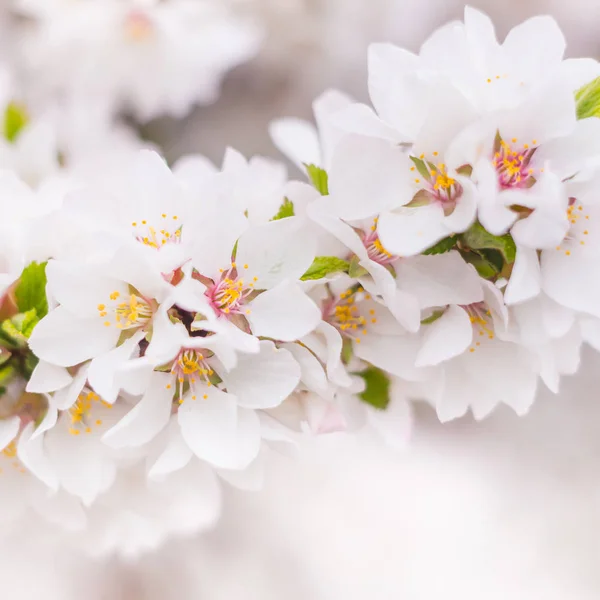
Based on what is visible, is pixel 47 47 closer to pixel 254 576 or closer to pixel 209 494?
pixel 209 494

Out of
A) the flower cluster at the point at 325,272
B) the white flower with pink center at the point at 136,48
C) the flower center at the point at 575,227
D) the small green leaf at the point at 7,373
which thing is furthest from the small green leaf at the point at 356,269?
the white flower with pink center at the point at 136,48

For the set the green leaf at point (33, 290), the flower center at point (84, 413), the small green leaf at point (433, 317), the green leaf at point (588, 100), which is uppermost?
the green leaf at point (588, 100)

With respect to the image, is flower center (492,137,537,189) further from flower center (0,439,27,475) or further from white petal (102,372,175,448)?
flower center (0,439,27,475)

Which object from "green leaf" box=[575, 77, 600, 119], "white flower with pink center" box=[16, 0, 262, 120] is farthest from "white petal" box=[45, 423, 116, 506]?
"white flower with pink center" box=[16, 0, 262, 120]

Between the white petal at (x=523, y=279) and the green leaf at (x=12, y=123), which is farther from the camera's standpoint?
the green leaf at (x=12, y=123)

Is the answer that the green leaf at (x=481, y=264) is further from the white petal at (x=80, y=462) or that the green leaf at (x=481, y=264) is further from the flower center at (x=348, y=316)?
the white petal at (x=80, y=462)

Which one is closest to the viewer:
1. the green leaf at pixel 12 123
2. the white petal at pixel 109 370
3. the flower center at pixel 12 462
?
the white petal at pixel 109 370

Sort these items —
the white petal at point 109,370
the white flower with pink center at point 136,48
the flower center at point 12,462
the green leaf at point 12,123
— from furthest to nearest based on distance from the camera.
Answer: the white flower with pink center at point 136,48
the green leaf at point 12,123
the flower center at point 12,462
the white petal at point 109,370
